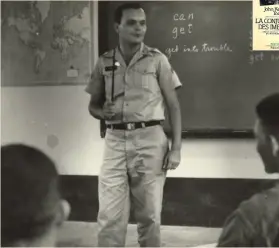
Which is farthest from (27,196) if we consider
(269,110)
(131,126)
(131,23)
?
(269,110)

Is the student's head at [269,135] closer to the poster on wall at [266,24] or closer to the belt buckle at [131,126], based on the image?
the poster on wall at [266,24]

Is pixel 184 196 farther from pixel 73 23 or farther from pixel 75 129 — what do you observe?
pixel 73 23

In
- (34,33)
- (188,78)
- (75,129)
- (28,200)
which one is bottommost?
(28,200)

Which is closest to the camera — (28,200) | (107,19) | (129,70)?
(28,200)

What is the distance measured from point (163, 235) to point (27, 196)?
0.68m

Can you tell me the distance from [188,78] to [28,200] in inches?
34.9

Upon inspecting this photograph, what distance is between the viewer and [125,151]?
1716 millimetres

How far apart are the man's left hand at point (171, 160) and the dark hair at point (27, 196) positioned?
476 mm

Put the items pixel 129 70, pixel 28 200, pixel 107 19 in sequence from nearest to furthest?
pixel 28 200 < pixel 129 70 < pixel 107 19

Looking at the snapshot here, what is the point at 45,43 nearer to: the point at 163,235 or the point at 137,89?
the point at 137,89

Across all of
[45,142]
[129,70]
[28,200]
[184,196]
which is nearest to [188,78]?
[129,70]

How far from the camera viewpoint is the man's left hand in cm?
176

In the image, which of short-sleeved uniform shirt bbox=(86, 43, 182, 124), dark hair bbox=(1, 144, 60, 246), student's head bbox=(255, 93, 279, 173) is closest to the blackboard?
short-sleeved uniform shirt bbox=(86, 43, 182, 124)

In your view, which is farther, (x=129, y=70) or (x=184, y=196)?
(x=184, y=196)
